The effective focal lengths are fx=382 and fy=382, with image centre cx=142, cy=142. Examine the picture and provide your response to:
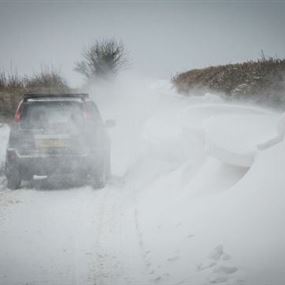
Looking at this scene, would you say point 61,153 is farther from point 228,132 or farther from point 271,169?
point 271,169

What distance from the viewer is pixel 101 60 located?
31.5 meters

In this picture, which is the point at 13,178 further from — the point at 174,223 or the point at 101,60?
the point at 101,60

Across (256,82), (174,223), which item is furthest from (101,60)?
(174,223)

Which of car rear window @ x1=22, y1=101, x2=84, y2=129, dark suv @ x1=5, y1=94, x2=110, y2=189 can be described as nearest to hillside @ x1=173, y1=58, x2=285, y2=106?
dark suv @ x1=5, y1=94, x2=110, y2=189

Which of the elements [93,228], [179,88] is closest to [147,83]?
[179,88]

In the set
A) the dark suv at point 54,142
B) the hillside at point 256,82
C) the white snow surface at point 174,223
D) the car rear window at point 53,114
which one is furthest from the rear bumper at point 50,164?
the hillside at point 256,82

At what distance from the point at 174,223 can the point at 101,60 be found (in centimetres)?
2798

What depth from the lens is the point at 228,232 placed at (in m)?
3.96

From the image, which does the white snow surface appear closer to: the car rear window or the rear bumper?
the rear bumper

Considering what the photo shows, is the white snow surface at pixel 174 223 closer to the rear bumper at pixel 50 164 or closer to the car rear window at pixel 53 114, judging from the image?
the rear bumper at pixel 50 164

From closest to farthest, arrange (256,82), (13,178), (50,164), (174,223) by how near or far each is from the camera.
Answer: (174,223) < (50,164) < (13,178) < (256,82)

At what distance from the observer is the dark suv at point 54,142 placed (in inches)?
293

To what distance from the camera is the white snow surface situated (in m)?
3.64

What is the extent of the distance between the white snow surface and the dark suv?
0.43 meters
